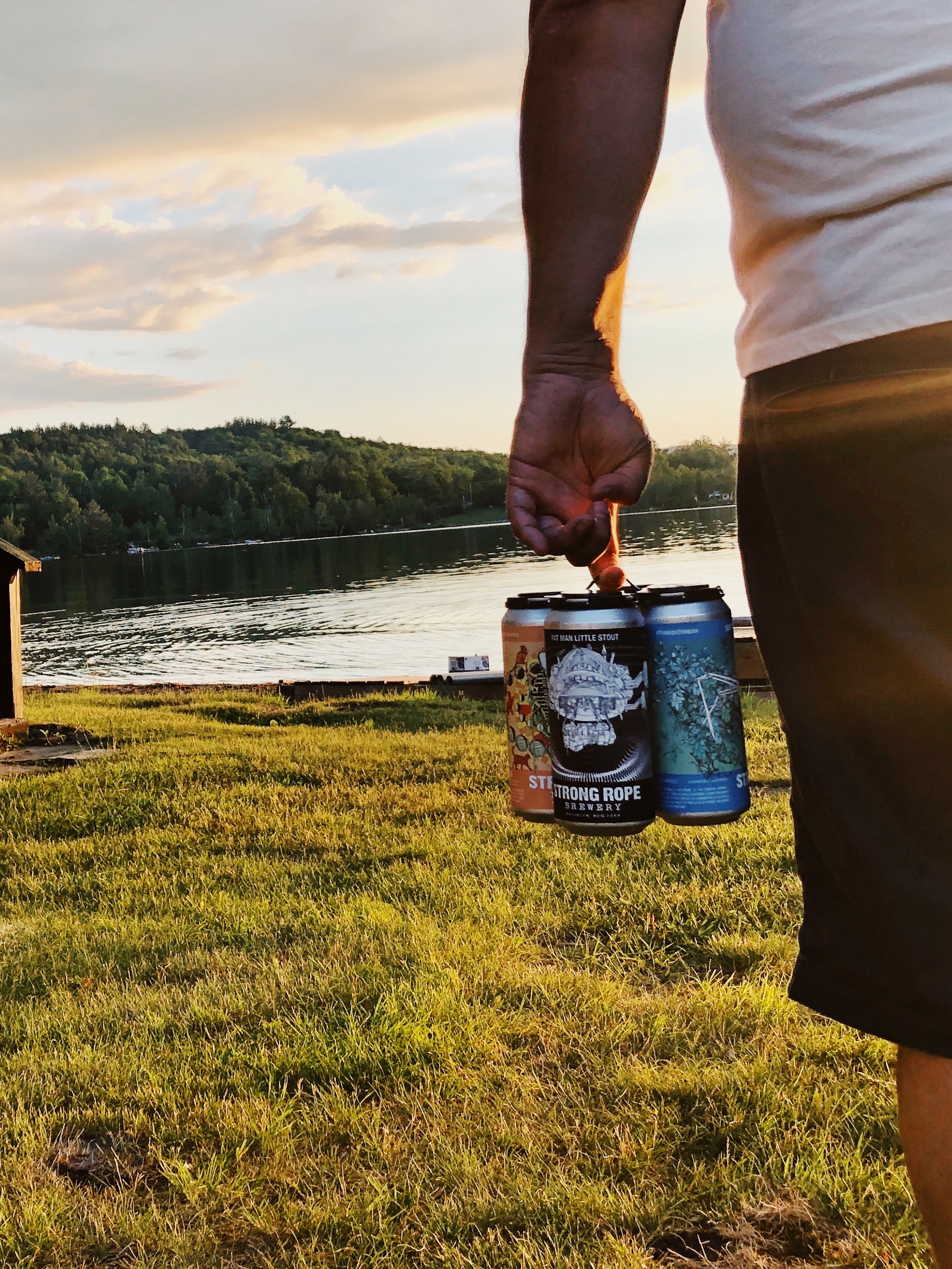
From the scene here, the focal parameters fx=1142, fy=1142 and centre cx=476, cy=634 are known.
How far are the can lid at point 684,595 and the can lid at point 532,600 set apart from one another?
20 centimetres

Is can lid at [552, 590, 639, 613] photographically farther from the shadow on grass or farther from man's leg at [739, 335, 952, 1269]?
the shadow on grass

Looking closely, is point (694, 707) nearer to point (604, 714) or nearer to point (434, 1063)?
point (604, 714)

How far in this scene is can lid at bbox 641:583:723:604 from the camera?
5.62 ft

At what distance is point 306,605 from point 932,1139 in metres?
63.3

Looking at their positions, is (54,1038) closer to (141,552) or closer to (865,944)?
(865,944)

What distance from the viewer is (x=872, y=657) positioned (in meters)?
1.12

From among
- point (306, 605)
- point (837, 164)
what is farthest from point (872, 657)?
point (306, 605)

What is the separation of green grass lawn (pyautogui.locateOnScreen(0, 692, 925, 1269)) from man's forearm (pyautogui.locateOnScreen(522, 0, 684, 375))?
5.95ft

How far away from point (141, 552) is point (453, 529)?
40.0m

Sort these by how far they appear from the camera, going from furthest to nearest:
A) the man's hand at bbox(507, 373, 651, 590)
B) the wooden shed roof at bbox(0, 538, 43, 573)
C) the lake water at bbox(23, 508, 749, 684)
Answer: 1. the lake water at bbox(23, 508, 749, 684)
2. the wooden shed roof at bbox(0, 538, 43, 573)
3. the man's hand at bbox(507, 373, 651, 590)

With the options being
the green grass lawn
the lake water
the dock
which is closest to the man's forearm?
the green grass lawn

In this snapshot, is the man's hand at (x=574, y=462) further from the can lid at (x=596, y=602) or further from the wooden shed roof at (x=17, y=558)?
the wooden shed roof at (x=17, y=558)

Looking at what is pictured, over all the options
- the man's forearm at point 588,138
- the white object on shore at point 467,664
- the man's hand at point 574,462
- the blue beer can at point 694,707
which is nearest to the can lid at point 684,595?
the blue beer can at point 694,707

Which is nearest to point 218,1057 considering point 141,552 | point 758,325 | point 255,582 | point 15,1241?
point 15,1241
